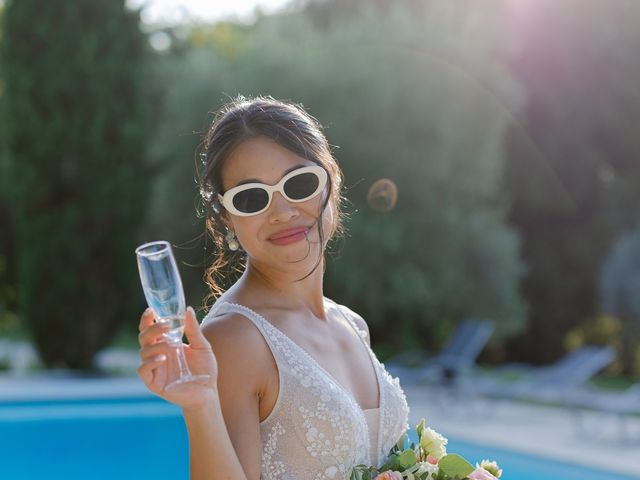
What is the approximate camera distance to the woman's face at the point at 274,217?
1.93 metres

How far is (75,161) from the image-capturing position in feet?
45.6

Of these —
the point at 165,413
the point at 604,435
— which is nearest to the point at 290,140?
the point at 604,435

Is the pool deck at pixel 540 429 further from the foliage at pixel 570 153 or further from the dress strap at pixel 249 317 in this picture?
the foliage at pixel 570 153

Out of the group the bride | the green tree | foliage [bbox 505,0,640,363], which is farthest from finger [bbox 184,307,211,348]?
foliage [bbox 505,0,640,363]

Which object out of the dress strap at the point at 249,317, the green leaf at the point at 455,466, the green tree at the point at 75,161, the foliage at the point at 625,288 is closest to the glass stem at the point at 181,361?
the dress strap at the point at 249,317

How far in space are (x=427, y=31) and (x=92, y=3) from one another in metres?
5.21

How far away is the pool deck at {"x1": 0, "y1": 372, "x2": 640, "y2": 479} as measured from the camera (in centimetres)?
797

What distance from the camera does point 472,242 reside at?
14.9 m

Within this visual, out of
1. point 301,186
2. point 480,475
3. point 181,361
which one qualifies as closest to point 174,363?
point 181,361

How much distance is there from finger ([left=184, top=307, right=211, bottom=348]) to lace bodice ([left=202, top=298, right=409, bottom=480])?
0.87 ft

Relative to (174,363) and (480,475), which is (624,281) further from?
(174,363)

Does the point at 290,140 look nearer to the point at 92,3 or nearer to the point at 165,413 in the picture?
the point at 165,413

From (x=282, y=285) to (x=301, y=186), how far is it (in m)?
0.26

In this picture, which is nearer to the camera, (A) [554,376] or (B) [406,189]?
(A) [554,376]
